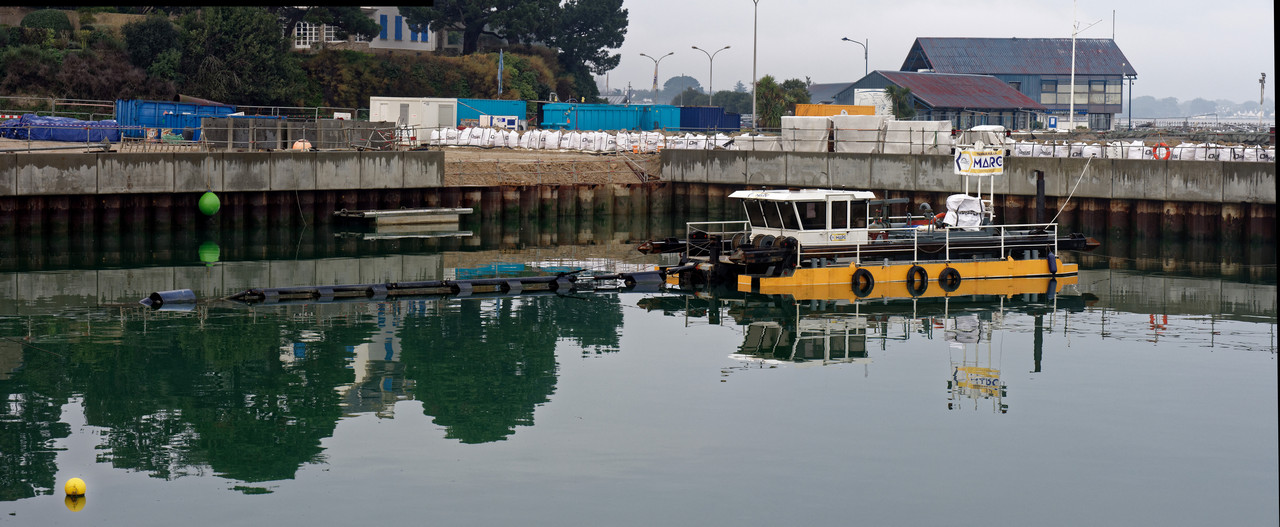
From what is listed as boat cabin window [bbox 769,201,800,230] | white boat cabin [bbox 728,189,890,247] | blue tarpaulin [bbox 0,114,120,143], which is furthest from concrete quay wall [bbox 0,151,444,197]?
boat cabin window [bbox 769,201,800,230]

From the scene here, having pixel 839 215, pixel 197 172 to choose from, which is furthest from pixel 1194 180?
pixel 197 172

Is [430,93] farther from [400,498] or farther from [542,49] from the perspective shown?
[400,498]

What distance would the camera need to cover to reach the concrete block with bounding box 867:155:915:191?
62.1 m

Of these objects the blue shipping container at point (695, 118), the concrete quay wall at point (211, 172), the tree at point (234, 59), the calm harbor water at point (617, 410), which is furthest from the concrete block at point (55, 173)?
the blue shipping container at point (695, 118)

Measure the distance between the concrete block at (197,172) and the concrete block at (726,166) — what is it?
83.9 feet

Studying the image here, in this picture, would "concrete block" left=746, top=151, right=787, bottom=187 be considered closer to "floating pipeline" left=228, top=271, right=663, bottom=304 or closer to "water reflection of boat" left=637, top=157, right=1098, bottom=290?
"water reflection of boat" left=637, top=157, right=1098, bottom=290

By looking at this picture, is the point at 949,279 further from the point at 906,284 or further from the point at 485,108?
the point at 485,108

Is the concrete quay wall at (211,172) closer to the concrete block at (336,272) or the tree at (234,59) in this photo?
the concrete block at (336,272)

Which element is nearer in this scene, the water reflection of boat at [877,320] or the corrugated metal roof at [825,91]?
the water reflection of boat at [877,320]

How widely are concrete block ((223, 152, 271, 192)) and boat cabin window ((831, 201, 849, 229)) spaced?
2711cm

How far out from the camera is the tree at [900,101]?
125 m

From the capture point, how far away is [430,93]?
12044 centimetres

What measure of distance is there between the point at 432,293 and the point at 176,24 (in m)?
71.5

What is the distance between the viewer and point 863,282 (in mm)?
40500
